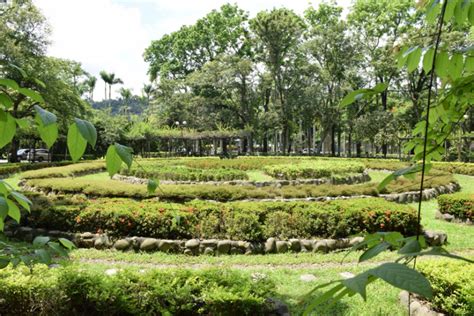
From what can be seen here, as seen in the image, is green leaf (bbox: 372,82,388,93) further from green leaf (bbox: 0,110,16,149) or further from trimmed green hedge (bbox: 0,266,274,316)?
trimmed green hedge (bbox: 0,266,274,316)

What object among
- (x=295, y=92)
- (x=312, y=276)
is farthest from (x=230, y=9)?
(x=312, y=276)

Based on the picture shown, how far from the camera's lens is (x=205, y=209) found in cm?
823

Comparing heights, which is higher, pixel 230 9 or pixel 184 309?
pixel 230 9

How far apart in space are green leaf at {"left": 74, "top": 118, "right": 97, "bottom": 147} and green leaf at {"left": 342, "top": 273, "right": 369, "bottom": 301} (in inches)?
24.9

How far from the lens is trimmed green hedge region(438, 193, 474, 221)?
31.2 feet

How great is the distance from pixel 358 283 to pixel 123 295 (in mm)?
3670

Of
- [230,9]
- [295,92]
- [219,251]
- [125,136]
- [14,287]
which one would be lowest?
[219,251]

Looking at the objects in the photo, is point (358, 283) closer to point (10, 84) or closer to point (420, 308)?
point (10, 84)

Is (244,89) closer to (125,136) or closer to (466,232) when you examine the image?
(125,136)

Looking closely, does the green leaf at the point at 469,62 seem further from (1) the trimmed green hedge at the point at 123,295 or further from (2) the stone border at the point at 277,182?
(2) the stone border at the point at 277,182

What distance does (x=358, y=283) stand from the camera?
2.14ft

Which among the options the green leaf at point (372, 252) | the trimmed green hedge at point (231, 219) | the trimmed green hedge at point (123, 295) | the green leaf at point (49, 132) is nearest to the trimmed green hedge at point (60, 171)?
the trimmed green hedge at point (231, 219)

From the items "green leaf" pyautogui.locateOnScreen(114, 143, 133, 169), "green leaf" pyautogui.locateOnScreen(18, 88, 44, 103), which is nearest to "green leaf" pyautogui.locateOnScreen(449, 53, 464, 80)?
"green leaf" pyautogui.locateOnScreen(114, 143, 133, 169)

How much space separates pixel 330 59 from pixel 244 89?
9.29 meters
